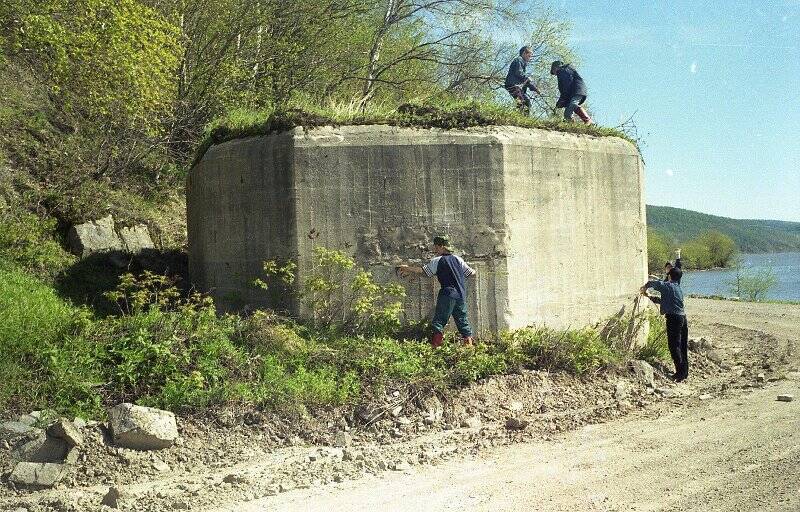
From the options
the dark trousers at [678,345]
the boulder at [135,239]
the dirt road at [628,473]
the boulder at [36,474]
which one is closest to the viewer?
the dirt road at [628,473]

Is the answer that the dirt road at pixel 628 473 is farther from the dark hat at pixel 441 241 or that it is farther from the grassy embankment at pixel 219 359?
the dark hat at pixel 441 241

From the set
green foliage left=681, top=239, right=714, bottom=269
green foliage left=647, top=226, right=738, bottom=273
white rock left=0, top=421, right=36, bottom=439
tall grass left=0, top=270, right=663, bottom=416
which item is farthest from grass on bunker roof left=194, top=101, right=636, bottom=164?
green foliage left=681, top=239, right=714, bottom=269

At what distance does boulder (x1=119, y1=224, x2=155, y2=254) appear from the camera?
40.2ft

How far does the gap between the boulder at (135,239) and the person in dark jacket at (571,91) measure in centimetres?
740

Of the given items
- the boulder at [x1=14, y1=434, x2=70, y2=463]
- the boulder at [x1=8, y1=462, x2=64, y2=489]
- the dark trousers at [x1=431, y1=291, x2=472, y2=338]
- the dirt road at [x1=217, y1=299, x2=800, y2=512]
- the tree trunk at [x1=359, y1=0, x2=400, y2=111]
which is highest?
the tree trunk at [x1=359, y1=0, x2=400, y2=111]

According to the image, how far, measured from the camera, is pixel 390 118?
28.5 feet

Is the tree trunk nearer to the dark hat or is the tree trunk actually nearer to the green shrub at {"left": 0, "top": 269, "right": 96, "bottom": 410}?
the dark hat

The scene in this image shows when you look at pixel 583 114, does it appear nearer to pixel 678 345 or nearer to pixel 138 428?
pixel 678 345

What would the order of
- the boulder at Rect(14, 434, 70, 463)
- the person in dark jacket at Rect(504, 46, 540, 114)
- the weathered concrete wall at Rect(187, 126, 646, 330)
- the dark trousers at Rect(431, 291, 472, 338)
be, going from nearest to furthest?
the boulder at Rect(14, 434, 70, 463) < the dark trousers at Rect(431, 291, 472, 338) < the weathered concrete wall at Rect(187, 126, 646, 330) < the person in dark jacket at Rect(504, 46, 540, 114)

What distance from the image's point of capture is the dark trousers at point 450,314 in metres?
8.01

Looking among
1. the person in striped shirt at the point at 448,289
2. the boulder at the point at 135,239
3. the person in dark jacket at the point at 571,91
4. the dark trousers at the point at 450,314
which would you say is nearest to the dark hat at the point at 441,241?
the person in striped shirt at the point at 448,289

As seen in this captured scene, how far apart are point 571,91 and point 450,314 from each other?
4328mm

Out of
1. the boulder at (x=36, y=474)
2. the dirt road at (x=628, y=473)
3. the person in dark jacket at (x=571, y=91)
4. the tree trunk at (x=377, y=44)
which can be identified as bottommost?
the dirt road at (x=628, y=473)

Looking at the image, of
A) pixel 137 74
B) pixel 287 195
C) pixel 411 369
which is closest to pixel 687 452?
pixel 411 369
